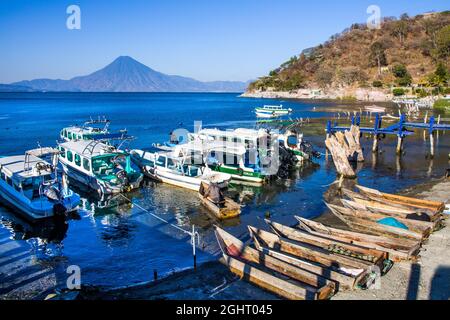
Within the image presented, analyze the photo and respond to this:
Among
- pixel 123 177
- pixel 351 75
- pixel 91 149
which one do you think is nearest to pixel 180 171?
pixel 123 177

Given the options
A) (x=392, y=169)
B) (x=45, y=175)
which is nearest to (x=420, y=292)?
(x=45, y=175)

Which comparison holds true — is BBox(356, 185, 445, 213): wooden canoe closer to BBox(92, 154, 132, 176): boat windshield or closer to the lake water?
the lake water

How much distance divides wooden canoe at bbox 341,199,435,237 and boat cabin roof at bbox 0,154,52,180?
19.3m

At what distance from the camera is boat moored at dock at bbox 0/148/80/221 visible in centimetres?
2342

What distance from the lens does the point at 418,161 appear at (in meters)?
38.5

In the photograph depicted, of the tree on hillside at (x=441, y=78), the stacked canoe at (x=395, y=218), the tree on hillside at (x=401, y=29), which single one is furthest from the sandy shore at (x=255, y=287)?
the tree on hillside at (x=401, y=29)

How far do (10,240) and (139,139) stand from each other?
131ft

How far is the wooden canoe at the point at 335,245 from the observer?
1547 centimetres

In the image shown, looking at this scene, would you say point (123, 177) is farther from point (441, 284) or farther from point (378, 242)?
point (441, 284)

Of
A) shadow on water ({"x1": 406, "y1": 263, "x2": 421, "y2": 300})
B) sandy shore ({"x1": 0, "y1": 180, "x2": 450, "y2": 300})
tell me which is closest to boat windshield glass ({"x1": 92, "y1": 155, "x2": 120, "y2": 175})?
sandy shore ({"x1": 0, "y1": 180, "x2": 450, "y2": 300})

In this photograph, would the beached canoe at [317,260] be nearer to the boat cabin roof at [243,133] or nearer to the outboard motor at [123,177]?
the outboard motor at [123,177]

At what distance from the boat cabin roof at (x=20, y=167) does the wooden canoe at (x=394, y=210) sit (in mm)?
20125

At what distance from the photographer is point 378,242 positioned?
16.8 m

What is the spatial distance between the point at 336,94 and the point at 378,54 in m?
21.4
